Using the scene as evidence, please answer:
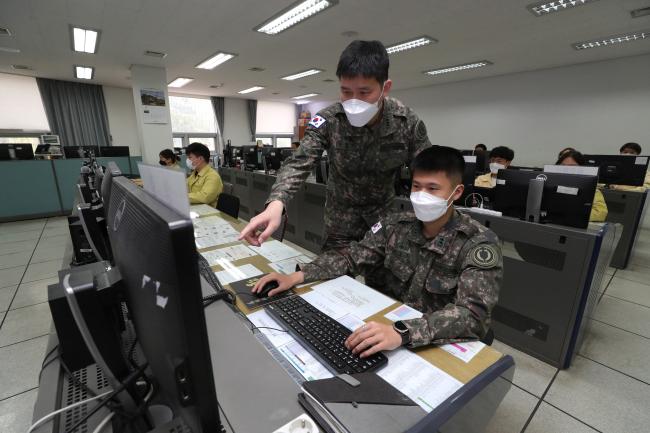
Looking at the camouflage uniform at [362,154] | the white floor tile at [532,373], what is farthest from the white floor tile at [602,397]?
the camouflage uniform at [362,154]

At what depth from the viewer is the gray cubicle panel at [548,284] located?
5.64 feet

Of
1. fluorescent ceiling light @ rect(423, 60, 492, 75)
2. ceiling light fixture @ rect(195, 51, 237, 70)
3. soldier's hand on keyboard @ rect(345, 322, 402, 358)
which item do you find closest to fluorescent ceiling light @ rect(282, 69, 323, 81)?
ceiling light fixture @ rect(195, 51, 237, 70)

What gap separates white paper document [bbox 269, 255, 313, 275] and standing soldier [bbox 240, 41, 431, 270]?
0.27 m

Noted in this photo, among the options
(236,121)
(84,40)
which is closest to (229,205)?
(84,40)

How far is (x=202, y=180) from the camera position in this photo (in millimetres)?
3094

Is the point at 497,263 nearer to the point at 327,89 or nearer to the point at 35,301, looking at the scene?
the point at 35,301

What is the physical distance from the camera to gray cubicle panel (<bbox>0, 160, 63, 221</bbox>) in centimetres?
475

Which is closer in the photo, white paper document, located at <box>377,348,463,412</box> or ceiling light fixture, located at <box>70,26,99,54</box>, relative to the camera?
white paper document, located at <box>377,348,463,412</box>

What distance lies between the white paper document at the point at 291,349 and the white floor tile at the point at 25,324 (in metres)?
1.96

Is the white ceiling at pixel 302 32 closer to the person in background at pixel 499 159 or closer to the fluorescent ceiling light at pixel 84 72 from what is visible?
the fluorescent ceiling light at pixel 84 72

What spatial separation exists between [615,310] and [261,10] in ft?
15.3

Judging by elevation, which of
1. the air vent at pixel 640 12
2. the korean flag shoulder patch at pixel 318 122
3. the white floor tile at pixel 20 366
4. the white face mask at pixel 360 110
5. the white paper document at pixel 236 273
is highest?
the air vent at pixel 640 12

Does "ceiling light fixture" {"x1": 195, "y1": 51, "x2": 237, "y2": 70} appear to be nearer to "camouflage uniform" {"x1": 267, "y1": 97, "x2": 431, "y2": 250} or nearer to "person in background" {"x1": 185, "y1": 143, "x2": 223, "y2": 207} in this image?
"person in background" {"x1": 185, "y1": 143, "x2": 223, "y2": 207}

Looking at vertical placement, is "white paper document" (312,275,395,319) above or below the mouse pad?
below
